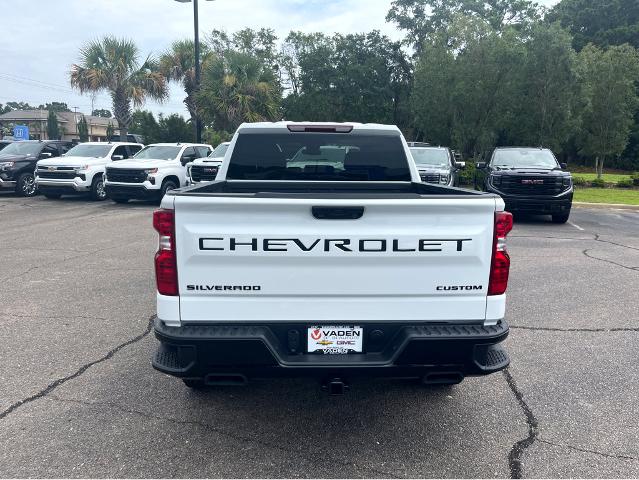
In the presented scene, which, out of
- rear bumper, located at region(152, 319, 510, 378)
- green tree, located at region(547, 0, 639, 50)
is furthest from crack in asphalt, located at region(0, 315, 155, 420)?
green tree, located at region(547, 0, 639, 50)

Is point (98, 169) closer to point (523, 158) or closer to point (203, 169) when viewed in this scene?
point (203, 169)

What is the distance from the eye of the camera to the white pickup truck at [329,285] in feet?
9.67

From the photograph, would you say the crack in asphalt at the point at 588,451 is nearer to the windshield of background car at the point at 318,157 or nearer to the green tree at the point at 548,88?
the windshield of background car at the point at 318,157

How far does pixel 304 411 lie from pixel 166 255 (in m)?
1.57

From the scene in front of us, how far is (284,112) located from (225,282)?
137 ft

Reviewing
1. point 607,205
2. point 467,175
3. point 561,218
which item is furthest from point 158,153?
point 607,205

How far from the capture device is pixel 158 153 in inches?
663

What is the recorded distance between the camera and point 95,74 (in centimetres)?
2477

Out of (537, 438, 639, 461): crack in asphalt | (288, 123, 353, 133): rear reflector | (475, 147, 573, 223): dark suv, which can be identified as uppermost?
(288, 123, 353, 133): rear reflector

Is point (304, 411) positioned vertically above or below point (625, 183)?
above

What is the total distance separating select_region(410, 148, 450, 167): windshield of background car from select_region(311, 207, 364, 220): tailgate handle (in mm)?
11875

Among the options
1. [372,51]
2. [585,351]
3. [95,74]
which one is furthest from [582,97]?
[372,51]

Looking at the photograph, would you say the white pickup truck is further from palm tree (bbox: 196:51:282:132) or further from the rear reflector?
palm tree (bbox: 196:51:282:132)

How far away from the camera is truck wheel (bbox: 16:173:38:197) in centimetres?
1767
